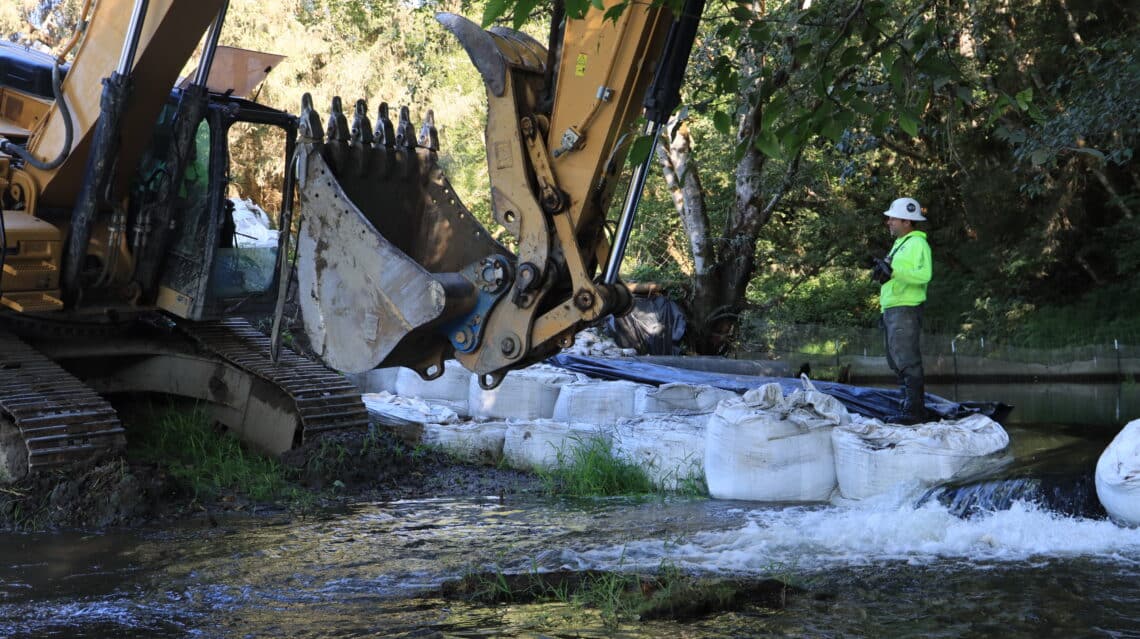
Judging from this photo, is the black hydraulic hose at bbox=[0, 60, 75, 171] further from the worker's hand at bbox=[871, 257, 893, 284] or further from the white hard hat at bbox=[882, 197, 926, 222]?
the white hard hat at bbox=[882, 197, 926, 222]

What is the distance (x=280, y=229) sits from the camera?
24.0 ft

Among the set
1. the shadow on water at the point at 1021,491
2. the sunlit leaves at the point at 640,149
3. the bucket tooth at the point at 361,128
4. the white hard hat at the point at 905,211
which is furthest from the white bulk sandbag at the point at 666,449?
the sunlit leaves at the point at 640,149

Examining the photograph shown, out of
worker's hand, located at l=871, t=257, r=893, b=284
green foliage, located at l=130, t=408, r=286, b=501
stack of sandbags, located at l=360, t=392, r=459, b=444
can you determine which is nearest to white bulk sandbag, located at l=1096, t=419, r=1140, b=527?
→ worker's hand, located at l=871, t=257, r=893, b=284

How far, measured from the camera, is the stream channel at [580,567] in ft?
14.2

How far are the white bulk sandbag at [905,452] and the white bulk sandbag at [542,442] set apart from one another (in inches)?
60.7

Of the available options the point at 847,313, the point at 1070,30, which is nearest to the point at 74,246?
the point at 1070,30

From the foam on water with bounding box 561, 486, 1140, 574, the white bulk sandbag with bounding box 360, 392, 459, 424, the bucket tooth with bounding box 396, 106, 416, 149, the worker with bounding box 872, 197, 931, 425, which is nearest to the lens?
the foam on water with bounding box 561, 486, 1140, 574

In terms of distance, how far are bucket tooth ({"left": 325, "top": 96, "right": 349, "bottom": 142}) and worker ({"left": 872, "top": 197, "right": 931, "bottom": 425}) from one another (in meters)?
4.18

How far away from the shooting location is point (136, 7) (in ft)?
21.3

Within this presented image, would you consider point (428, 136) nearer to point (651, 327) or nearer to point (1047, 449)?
point (1047, 449)

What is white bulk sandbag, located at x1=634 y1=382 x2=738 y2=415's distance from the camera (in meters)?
8.09

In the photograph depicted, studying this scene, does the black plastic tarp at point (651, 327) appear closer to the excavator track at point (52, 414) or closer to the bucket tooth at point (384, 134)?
the excavator track at point (52, 414)

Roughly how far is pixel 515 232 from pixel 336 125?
1010 mm

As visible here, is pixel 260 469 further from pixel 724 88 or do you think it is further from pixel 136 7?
pixel 724 88
